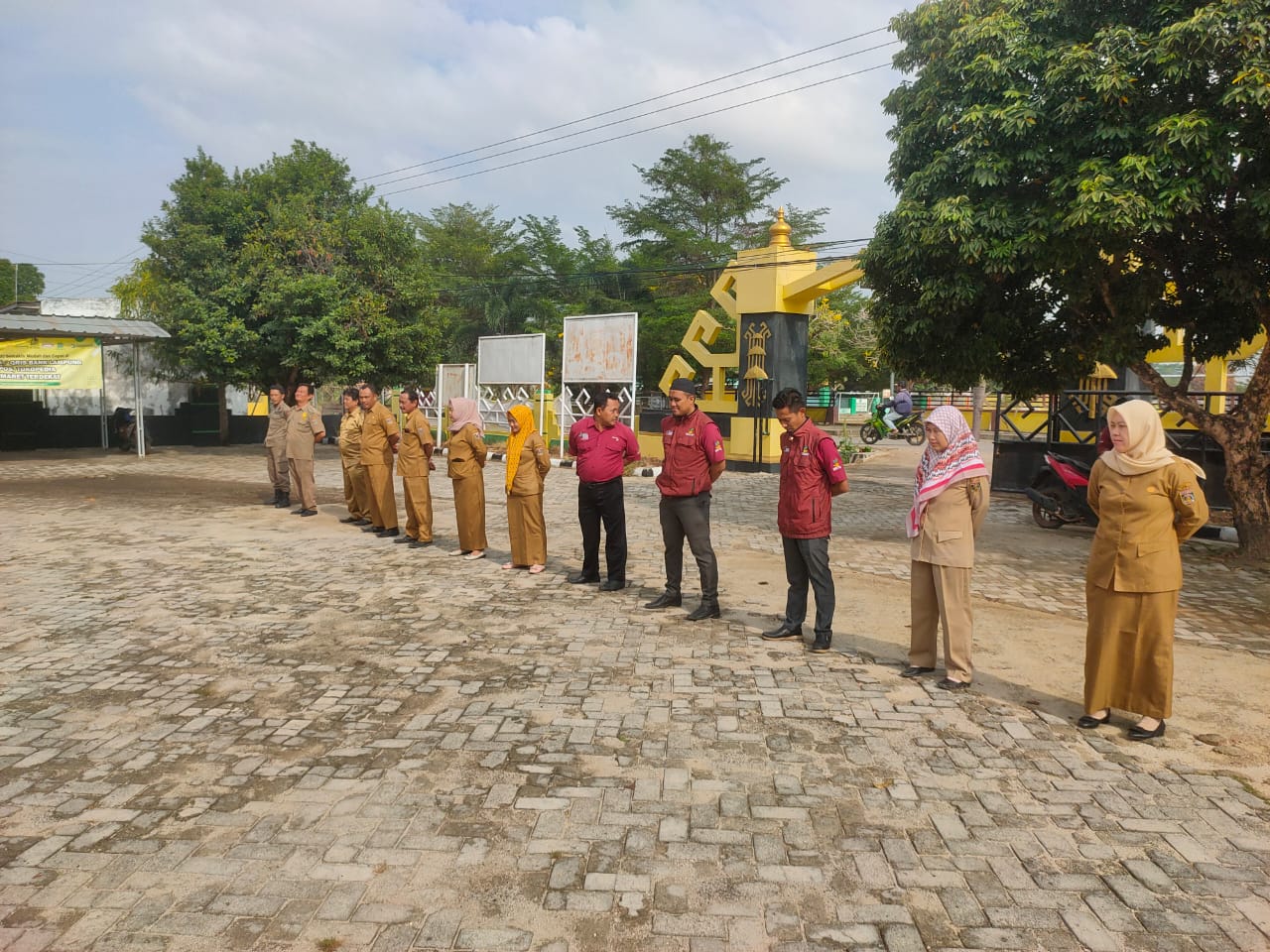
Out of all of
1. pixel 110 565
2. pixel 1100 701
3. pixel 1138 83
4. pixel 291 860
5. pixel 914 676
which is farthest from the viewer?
pixel 110 565

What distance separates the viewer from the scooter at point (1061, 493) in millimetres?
10617

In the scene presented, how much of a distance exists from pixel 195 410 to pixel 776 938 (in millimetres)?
26992

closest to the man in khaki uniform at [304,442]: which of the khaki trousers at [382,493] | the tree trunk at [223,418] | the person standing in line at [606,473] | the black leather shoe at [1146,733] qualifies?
the khaki trousers at [382,493]

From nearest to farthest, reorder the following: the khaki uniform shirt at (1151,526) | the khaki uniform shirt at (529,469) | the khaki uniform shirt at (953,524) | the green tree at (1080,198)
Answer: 1. the khaki uniform shirt at (1151,526)
2. the khaki uniform shirt at (953,524)
3. the green tree at (1080,198)
4. the khaki uniform shirt at (529,469)

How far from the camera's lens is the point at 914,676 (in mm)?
5215

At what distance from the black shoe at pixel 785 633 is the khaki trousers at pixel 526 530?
2843 millimetres

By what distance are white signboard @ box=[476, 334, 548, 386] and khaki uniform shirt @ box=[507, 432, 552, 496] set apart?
10.9 meters

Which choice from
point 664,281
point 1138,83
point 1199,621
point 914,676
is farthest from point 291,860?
point 664,281

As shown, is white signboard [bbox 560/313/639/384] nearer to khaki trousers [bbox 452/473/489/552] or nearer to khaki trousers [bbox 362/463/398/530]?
khaki trousers [bbox 362/463/398/530]

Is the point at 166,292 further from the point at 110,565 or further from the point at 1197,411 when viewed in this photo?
the point at 1197,411

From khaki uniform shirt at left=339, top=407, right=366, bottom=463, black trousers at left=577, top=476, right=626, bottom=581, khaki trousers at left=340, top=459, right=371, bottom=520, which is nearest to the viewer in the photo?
black trousers at left=577, top=476, right=626, bottom=581

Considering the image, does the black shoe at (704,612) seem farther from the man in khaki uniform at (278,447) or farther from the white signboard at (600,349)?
the white signboard at (600,349)

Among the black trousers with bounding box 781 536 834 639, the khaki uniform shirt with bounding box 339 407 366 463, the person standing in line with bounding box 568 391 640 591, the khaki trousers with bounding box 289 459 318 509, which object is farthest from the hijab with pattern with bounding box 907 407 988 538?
the khaki trousers with bounding box 289 459 318 509

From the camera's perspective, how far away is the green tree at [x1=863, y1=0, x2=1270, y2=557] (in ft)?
24.2
